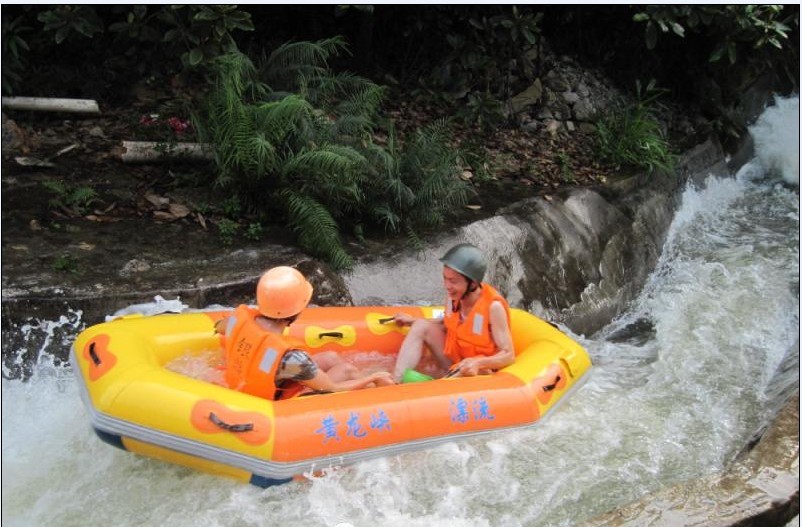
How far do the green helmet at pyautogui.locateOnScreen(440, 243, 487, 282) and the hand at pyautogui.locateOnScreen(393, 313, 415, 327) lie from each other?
55 cm

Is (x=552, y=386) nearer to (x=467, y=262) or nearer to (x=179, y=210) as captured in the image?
(x=467, y=262)

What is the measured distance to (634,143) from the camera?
7.95 meters

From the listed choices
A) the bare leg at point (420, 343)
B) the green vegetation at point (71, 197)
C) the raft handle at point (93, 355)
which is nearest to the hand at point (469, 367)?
the bare leg at point (420, 343)

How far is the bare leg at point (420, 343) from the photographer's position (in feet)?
14.9

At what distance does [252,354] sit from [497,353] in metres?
1.54

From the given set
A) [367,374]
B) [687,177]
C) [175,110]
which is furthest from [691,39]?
[367,374]

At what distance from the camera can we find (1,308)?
4.27 m

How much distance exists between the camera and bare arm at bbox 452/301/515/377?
432 cm

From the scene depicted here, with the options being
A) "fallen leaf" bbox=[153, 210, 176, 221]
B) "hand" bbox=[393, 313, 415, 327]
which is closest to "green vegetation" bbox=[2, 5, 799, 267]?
"fallen leaf" bbox=[153, 210, 176, 221]

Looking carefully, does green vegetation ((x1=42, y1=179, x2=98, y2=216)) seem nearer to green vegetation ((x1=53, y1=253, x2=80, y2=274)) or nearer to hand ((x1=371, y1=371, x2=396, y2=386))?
green vegetation ((x1=53, y1=253, x2=80, y2=274))

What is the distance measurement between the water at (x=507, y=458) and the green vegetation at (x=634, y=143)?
2251 mm

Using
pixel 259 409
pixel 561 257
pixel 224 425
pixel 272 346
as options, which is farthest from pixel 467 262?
pixel 561 257

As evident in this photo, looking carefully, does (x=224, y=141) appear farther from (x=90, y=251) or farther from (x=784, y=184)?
(x=784, y=184)

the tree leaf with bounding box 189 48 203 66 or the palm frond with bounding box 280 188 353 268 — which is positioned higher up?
the tree leaf with bounding box 189 48 203 66
